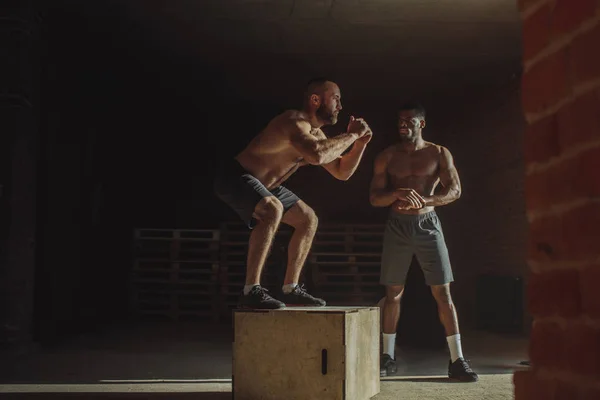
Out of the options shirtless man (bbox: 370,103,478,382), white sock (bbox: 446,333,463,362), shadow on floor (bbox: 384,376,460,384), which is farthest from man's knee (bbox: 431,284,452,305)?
shadow on floor (bbox: 384,376,460,384)

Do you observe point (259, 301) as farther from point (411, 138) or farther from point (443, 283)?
point (411, 138)

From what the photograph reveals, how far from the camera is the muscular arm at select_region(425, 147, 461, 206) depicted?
5.35 metres

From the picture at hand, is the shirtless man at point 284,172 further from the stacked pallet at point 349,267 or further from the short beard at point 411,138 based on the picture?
the stacked pallet at point 349,267

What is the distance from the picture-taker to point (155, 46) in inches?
383

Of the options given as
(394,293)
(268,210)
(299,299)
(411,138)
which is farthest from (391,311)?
(268,210)

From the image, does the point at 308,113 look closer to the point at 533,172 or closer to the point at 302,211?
the point at 302,211

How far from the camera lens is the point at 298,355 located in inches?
156

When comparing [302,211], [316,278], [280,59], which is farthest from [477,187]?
[302,211]

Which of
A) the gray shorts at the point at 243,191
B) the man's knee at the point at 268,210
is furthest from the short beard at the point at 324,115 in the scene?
the man's knee at the point at 268,210

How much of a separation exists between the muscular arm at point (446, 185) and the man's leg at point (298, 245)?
3.64 feet

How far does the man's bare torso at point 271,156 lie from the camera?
4.63 metres

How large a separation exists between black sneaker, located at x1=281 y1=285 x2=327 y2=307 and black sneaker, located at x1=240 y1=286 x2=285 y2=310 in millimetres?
444

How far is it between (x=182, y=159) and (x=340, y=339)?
10480 millimetres

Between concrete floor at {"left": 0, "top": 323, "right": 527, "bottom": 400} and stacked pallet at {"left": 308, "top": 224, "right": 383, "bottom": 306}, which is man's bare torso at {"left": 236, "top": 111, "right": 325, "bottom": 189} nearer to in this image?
concrete floor at {"left": 0, "top": 323, "right": 527, "bottom": 400}
